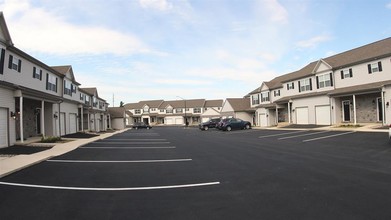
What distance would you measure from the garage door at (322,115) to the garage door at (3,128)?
92.6ft

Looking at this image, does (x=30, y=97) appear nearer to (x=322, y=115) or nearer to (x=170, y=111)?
(x=322, y=115)

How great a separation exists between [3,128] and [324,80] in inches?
1176

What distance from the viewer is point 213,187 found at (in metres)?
6.80

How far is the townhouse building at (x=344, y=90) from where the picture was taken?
2430 centimetres

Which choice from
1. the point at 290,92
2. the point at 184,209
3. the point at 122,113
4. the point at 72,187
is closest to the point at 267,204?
the point at 184,209

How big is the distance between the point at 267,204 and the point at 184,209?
1591 millimetres

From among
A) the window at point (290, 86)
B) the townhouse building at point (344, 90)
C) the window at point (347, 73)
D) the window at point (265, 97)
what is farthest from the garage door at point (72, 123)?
the window at point (347, 73)

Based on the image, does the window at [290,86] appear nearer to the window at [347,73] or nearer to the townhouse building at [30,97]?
the window at [347,73]

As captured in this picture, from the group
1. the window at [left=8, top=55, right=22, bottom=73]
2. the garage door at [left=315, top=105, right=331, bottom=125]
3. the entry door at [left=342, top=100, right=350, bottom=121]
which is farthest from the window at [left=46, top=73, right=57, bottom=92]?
the entry door at [left=342, top=100, right=350, bottom=121]

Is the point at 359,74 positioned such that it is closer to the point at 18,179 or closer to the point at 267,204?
the point at 267,204

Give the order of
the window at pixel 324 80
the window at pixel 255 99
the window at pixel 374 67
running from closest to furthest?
the window at pixel 374 67 < the window at pixel 324 80 < the window at pixel 255 99

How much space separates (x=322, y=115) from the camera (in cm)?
3045

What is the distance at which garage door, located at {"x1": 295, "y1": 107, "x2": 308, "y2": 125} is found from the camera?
3300cm

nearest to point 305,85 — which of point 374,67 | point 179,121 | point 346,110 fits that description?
point 346,110
